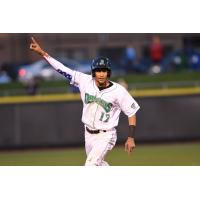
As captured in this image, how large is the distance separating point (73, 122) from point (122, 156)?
7.62ft

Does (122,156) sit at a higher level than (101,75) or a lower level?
lower

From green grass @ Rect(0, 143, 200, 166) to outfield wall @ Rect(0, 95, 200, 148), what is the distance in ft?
0.97

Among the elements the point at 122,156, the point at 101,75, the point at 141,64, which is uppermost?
the point at 101,75

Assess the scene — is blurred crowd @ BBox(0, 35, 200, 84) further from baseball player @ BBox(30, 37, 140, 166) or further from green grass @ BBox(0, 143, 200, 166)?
baseball player @ BBox(30, 37, 140, 166)

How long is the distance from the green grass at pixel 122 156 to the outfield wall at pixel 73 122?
29 cm

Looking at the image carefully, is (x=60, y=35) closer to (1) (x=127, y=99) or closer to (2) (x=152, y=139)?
(2) (x=152, y=139)

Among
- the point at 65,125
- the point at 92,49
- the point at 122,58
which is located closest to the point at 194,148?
the point at 65,125

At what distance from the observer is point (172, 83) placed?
17875 millimetres

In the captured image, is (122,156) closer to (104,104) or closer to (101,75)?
(104,104)

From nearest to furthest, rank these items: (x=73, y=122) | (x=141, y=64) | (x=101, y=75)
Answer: (x=101, y=75) < (x=73, y=122) < (x=141, y=64)

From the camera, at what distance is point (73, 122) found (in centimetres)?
1609

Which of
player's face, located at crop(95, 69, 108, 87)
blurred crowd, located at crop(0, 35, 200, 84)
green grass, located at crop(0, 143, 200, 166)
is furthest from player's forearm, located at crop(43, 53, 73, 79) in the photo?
blurred crowd, located at crop(0, 35, 200, 84)

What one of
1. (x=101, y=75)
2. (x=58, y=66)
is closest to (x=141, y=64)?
(x=58, y=66)

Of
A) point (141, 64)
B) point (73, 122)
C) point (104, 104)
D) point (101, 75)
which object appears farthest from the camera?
point (141, 64)
